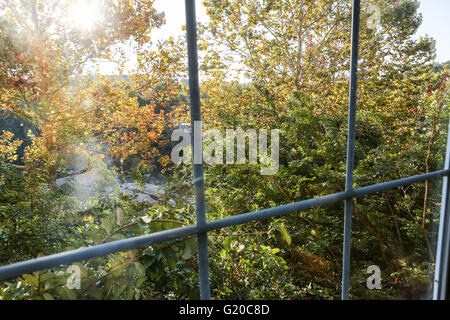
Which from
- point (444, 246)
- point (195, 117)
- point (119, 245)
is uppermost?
point (195, 117)

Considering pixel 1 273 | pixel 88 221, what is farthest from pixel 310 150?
pixel 1 273

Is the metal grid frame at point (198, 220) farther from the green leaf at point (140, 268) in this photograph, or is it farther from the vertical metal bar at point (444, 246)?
the green leaf at point (140, 268)

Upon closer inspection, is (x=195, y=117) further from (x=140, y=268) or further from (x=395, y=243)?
(x=395, y=243)

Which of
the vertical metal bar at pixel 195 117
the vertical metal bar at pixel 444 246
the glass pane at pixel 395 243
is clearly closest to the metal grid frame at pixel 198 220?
the vertical metal bar at pixel 195 117

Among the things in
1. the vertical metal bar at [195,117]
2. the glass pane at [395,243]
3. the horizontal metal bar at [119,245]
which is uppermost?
the vertical metal bar at [195,117]

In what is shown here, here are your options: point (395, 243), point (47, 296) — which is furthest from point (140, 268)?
point (395, 243)

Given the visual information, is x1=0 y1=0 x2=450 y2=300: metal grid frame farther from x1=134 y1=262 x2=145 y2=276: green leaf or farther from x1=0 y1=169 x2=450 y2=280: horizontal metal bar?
x1=134 y1=262 x2=145 y2=276: green leaf

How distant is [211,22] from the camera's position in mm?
2621

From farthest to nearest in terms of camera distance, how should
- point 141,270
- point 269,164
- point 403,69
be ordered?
point 403,69 < point 269,164 < point 141,270

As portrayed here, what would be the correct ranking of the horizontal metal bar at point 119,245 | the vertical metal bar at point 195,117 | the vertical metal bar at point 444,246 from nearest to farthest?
1. the horizontal metal bar at point 119,245
2. the vertical metal bar at point 195,117
3. the vertical metal bar at point 444,246

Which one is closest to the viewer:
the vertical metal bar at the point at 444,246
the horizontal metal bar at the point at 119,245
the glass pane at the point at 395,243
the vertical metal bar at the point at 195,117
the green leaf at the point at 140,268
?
the horizontal metal bar at the point at 119,245

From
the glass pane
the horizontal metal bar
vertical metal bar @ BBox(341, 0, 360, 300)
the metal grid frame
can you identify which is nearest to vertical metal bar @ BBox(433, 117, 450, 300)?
the metal grid frame
